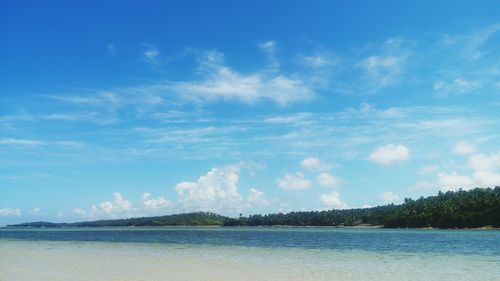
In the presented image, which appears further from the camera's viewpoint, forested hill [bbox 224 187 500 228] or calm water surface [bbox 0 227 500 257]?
forested hill [bbox 224 187 500 228]

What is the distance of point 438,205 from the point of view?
149 metres

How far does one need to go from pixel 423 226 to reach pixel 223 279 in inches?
5296

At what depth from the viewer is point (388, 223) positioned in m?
164

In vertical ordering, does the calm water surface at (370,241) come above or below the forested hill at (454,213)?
below

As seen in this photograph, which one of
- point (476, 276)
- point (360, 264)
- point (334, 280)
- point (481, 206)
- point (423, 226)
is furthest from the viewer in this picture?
point (423, 226)

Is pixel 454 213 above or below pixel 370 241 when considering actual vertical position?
above

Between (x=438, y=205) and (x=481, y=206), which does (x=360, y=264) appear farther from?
(x=438, y=205)

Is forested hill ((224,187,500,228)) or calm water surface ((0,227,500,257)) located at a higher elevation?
forested hill ((224,187,500,228))

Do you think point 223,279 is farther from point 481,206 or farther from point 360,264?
point 481,206

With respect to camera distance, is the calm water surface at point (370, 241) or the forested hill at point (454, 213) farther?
the forested hill at point (454, 213)

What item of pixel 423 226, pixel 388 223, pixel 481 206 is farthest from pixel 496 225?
pixel 388 223

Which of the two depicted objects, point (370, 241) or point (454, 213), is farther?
point (454, 213)

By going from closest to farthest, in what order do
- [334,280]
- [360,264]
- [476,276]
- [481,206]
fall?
[334,280] → [476,276] → [360,264] → [481,206]

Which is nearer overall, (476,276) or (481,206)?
(476,276)
